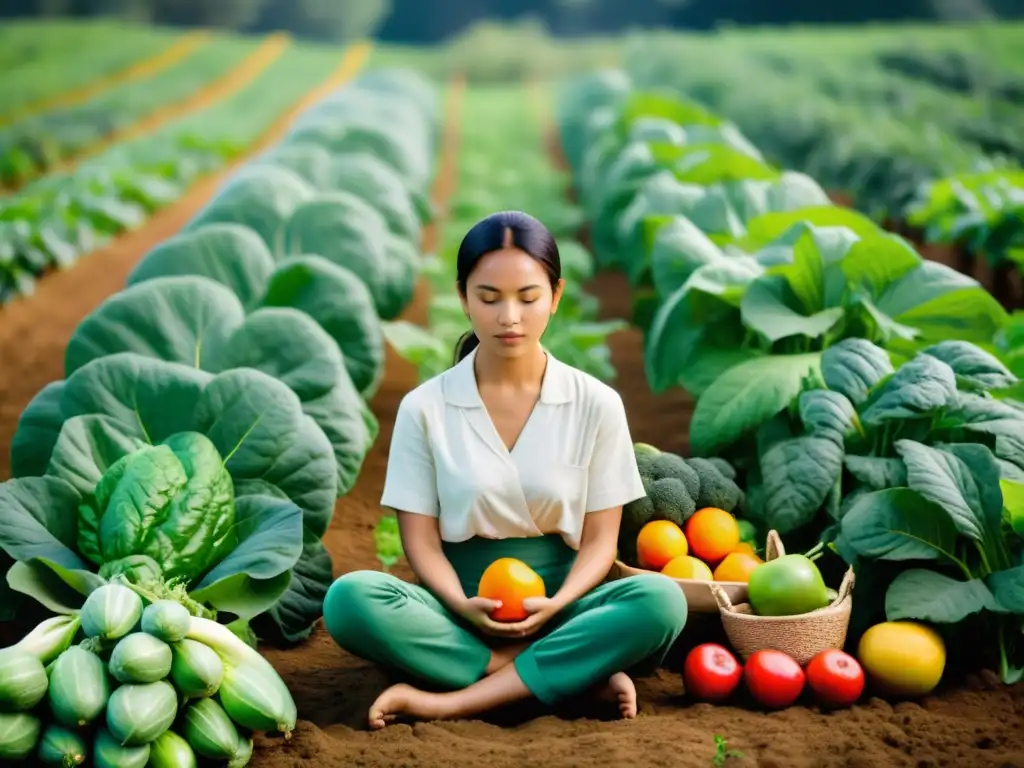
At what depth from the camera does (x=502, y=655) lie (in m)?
3.30

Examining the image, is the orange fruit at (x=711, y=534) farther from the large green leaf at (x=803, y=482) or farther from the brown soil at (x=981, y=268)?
the brown soil at (x=981, y=268)

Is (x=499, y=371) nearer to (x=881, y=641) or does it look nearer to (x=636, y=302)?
(x=881, y=641)

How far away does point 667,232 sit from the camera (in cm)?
541

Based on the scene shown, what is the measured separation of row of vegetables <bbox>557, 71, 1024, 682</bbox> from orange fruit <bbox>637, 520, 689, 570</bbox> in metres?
0.34

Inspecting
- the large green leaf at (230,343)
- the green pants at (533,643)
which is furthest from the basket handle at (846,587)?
the large green leaf at (230,343)

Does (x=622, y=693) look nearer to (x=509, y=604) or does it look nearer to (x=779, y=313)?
(x=509, y=604)

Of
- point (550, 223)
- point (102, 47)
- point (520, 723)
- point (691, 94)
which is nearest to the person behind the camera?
point (520, 723)

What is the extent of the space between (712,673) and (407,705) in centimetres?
84

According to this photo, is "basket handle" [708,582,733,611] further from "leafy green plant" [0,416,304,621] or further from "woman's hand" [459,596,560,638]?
"leafy green plant" [0,416,304,621]

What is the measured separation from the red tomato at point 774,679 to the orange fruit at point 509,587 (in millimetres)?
649

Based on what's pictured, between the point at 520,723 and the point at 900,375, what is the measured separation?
1.62m

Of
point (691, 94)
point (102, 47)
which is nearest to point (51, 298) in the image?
point (691, 94)

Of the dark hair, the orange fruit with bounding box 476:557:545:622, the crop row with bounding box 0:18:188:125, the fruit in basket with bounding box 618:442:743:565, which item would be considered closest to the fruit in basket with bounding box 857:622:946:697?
the fruit in basket with bounding box 618:442:743:565

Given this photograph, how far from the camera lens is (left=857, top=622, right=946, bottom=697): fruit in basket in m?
3.37
